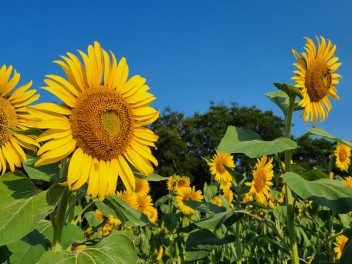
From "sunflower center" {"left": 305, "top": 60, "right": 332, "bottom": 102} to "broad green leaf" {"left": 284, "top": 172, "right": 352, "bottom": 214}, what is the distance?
0.87m

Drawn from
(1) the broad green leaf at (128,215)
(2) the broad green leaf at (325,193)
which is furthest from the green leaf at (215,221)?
(1) the broad green leaf at (128,215)

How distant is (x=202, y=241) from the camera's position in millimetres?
3238

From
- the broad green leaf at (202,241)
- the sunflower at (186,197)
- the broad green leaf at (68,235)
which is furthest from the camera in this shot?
the sunflower at (186,197)

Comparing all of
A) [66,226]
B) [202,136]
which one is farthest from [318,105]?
[202,136]

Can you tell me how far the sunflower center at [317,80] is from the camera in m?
3.04

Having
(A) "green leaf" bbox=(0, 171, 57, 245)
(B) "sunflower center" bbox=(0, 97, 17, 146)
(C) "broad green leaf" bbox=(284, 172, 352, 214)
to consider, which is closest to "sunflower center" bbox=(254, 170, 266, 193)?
(C) "broad green leaf" bbox=(284, 172, 352, 214)

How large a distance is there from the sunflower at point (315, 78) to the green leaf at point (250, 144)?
0.49 metres

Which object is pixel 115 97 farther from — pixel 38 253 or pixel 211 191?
pixel 211 191

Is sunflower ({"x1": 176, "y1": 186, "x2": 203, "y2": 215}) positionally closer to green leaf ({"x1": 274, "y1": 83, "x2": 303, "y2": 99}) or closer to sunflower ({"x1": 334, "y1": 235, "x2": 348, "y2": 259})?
sunflower ({"x1": 334, "y1": 235, "x2": 348, "y2": 259})

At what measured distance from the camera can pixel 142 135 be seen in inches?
78.8

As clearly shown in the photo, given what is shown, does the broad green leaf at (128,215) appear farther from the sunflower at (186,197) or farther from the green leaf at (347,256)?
the sunflower at (186,197)

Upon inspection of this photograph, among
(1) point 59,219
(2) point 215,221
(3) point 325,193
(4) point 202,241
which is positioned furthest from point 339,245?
(1) point 59,219

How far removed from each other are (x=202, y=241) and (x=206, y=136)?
34.1 m

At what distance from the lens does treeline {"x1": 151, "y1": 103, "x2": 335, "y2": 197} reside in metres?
34.5
